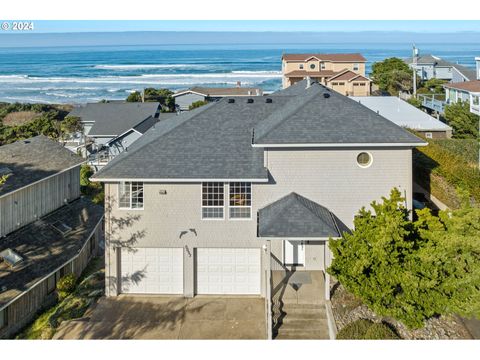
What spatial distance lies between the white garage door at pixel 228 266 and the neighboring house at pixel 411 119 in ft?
76.2

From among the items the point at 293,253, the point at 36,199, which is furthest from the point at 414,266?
the point at 36,199

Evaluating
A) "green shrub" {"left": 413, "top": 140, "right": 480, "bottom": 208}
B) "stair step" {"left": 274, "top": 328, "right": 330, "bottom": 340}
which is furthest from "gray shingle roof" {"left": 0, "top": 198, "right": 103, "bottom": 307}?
"green shrub" {"left": 413, "top": 140, "right": 480, "bottom": 208}

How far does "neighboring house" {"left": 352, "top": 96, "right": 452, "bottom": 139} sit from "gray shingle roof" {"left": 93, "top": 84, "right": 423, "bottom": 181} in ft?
65.0

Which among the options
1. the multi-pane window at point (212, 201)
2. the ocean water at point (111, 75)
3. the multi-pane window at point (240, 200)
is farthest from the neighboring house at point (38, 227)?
the ocean water at point (111, 75)

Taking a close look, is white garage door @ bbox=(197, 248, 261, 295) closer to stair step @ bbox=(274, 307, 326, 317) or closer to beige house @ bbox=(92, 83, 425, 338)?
beige house @ bbox=(92, 83, 425, 338)

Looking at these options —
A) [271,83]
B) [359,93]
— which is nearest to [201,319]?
[359,93]

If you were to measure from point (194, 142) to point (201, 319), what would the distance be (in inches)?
270

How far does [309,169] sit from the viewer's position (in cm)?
1734

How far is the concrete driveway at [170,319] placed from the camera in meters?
15.3

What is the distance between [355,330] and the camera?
13438 millimetres

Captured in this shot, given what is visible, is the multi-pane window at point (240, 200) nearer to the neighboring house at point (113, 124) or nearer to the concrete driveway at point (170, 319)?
the concrete driveway at point (170, 319)

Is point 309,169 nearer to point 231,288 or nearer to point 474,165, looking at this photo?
point 231,288

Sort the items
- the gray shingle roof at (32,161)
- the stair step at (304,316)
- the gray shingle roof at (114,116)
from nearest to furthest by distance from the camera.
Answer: the stair step at (304,316) → the gray shingle roof at (32,161) → the gray shingle roof at (114,116)

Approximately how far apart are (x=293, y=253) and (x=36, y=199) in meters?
12.6
